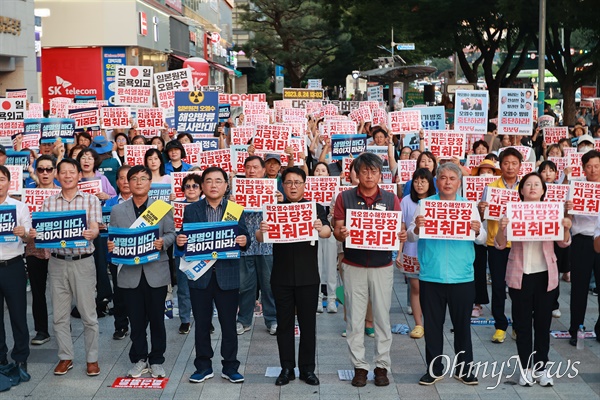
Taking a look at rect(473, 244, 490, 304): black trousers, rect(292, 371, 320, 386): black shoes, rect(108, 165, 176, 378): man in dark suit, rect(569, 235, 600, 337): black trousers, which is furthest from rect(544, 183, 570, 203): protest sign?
rect(108, 165, 176, 378): man in dark suit

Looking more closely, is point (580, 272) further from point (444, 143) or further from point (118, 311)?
point (118, 311)

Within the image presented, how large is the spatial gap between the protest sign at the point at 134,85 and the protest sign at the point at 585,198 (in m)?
10.7

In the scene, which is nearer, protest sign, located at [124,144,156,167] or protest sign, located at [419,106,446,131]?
protest sign, located at [124,144,156,167]

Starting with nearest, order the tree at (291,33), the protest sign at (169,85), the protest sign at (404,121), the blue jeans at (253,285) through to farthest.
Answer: the blue jeans at (253,285), the protest sign at (404,121), the protest sign at (169,85), the tree at (291,33)

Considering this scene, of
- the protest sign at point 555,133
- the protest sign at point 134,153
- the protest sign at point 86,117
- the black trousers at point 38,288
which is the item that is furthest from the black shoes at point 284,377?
the protest sign at point 555,133

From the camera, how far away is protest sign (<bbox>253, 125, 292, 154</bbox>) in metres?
12.2

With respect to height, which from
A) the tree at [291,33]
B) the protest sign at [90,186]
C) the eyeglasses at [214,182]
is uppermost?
the tree at [291,33]

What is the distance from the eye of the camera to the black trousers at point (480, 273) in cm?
1040

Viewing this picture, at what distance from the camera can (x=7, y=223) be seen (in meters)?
8.03

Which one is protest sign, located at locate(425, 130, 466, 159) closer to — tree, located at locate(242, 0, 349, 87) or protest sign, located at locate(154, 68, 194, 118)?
protest sign, located at locate(154, 68, 194, 118)

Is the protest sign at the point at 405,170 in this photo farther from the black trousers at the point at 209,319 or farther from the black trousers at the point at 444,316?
the black trousers at the point at 209,319

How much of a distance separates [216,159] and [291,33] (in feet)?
145

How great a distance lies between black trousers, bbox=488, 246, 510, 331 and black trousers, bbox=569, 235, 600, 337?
67cm

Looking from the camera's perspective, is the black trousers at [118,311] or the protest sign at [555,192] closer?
the black trousers at [118,311]
